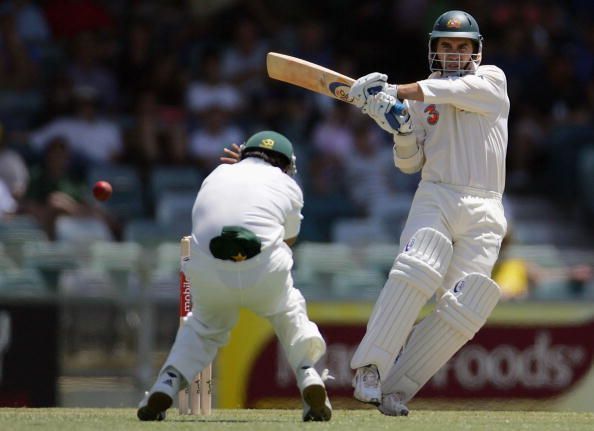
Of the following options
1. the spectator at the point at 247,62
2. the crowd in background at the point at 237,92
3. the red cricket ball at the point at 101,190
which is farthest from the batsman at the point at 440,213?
the spectator at the point at 247,62

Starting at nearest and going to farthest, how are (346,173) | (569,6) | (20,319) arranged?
(20,319) → (346,173) → (569,6)

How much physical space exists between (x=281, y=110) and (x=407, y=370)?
Result: 5476mm

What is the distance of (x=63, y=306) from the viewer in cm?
932

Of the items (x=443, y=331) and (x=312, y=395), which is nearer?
(x=312, y=395)

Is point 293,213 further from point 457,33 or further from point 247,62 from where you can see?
point 247,62

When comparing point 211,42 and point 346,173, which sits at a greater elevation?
point 211,42

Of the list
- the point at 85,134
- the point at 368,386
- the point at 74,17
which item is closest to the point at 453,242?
the point at 368,386

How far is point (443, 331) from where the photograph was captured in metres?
6.89

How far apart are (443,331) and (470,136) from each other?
896mm

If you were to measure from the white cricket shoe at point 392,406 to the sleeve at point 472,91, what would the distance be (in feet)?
4.45

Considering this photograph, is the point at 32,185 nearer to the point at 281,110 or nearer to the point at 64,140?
the point at 64,140

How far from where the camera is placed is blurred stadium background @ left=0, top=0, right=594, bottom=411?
9.32 metres

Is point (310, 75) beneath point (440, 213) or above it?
above

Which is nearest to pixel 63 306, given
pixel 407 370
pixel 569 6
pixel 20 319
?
pixel 20 319
